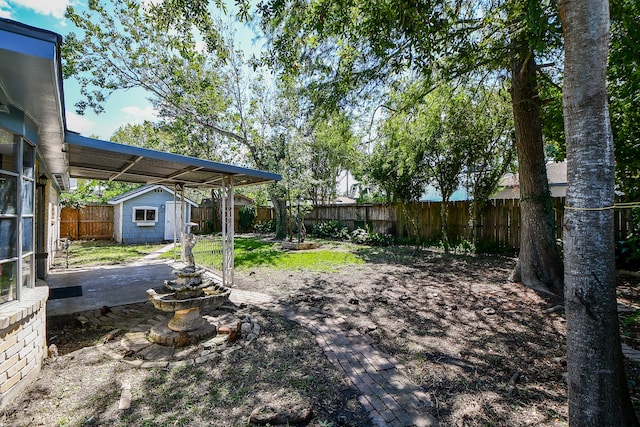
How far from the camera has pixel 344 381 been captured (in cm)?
287

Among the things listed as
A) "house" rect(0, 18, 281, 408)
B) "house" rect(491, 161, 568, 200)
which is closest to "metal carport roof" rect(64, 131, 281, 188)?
"house" rect(0, 18, 281, 408)

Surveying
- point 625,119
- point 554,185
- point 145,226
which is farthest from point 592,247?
point 554,185


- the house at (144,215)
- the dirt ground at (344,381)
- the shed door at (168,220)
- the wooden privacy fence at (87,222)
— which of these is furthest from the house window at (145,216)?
the dirt ground at (344,381)

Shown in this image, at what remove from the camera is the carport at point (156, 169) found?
4.25 metres

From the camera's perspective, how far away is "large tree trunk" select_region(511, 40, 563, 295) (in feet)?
19.0

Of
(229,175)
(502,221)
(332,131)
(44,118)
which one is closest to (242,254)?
(229,175)

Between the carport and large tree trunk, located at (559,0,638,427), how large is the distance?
4.60m

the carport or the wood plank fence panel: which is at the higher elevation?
the carport

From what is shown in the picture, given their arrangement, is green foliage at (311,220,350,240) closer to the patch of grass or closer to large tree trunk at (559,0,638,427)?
the patch of grass

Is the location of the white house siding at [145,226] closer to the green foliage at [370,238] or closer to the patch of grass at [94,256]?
the patch of grass at [94,256]

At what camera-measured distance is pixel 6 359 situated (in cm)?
255

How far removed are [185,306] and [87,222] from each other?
14945mm

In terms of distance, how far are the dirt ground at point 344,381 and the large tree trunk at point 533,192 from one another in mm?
844

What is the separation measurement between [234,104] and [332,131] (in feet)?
27.6
